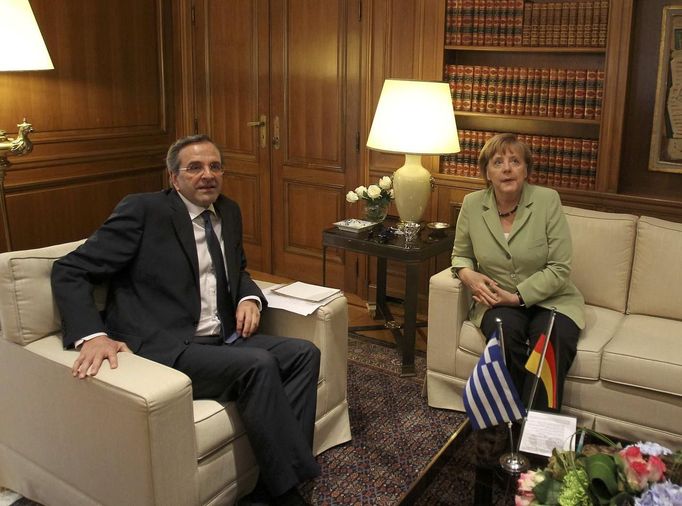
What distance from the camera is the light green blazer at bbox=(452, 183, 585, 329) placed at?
9.03ft

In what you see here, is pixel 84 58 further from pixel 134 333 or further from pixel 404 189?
pixel 134 333

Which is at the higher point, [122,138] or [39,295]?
[122,138]

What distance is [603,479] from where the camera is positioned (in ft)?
4.64

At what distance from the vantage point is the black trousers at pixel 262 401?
2.12 meters

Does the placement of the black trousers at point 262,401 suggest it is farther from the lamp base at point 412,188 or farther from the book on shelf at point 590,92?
the book on shelf at point 590,92

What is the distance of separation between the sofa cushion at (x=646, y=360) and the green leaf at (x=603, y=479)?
1.17 metres

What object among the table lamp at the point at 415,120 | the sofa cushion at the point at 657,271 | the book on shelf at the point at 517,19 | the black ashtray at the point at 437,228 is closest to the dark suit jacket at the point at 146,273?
the table lamp at the point at 415,120

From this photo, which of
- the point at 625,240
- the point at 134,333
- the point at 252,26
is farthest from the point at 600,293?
the point at 252,26

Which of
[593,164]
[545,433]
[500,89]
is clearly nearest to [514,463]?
[545,433]

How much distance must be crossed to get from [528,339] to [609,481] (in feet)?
4.40

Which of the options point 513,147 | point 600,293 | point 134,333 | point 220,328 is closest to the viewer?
point 134,333

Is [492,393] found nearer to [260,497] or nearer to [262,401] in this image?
[262,401]

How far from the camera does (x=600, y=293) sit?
9.93 feet

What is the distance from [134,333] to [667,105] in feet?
8.11
